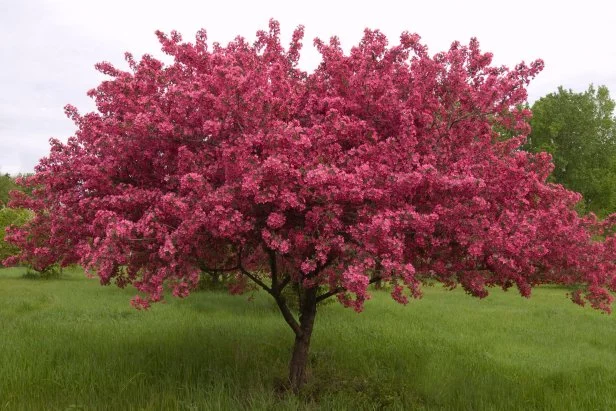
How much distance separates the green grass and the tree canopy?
122ft

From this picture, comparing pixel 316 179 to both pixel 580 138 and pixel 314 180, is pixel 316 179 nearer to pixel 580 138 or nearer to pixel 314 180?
pixel 314 180

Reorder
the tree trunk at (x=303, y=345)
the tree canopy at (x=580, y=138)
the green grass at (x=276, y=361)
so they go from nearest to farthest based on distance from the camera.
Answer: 1. the green grass at (x=276, y=361)
2. the tree trunk at (x=303, y=345)
3. the tree canopy at (x=580, y=138)

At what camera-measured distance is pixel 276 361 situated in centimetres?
1134

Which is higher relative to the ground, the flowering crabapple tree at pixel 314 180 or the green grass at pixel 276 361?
the flowering crabapple tree at pixel 314 180

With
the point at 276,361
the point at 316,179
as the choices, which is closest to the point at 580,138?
the point at 276,361

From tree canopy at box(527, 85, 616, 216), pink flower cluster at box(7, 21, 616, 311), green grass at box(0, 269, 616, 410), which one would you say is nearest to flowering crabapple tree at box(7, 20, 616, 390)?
pink flower cluster at box(7, 21, 616, 311)

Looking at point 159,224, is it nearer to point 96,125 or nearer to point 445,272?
point 96,125

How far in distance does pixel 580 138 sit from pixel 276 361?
2046 inches

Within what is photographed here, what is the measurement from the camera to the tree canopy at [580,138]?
170ft

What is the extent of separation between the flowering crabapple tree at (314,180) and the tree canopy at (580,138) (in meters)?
47.7

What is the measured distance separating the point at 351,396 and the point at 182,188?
16.6 feet

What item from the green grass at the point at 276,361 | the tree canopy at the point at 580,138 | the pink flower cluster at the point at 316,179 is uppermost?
the tree canopy at the point at 580,138

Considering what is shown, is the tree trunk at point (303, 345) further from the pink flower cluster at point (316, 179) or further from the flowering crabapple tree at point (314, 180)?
the pink flower cluster at point (316, 179)

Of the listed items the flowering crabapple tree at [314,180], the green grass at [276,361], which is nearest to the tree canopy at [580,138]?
the green grass at [276,361]
